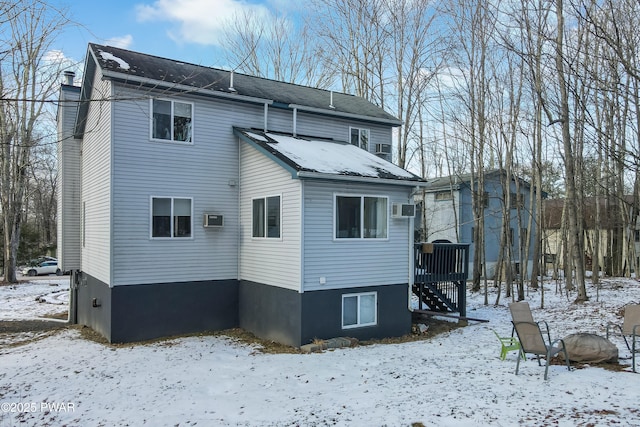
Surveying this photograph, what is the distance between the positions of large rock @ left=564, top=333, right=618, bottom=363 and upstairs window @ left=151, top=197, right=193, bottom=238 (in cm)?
810

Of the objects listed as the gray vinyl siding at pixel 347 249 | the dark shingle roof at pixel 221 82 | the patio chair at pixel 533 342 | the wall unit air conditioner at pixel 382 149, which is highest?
the dark shingle roof at pixel 221 82

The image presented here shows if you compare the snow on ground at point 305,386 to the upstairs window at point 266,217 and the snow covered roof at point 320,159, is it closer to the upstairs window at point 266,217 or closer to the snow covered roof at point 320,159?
the upstairs window at point 266,217

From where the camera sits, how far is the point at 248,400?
20.1 ft

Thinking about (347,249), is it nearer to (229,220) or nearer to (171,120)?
(229,220)

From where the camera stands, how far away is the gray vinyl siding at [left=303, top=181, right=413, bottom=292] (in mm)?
9469

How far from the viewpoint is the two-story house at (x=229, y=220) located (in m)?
9.67

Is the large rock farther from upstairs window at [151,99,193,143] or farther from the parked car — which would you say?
the parked car

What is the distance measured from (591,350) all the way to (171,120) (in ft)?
31.0

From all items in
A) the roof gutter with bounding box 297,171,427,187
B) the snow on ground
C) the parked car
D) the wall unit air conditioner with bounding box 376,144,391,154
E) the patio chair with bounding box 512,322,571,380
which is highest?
the wall unit air conditioner with bounding box 376,144,391,154

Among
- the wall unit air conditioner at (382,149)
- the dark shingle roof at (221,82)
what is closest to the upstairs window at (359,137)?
the wall unit air conditioner at (382,149)

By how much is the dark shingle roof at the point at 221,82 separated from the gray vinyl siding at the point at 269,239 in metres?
1.88

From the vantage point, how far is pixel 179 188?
10.7 metres

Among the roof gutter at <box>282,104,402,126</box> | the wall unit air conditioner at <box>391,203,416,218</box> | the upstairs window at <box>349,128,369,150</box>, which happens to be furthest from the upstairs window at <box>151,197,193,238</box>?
the upstairs window at <box>349,128,369,150</box>

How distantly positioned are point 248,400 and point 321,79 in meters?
22.9
